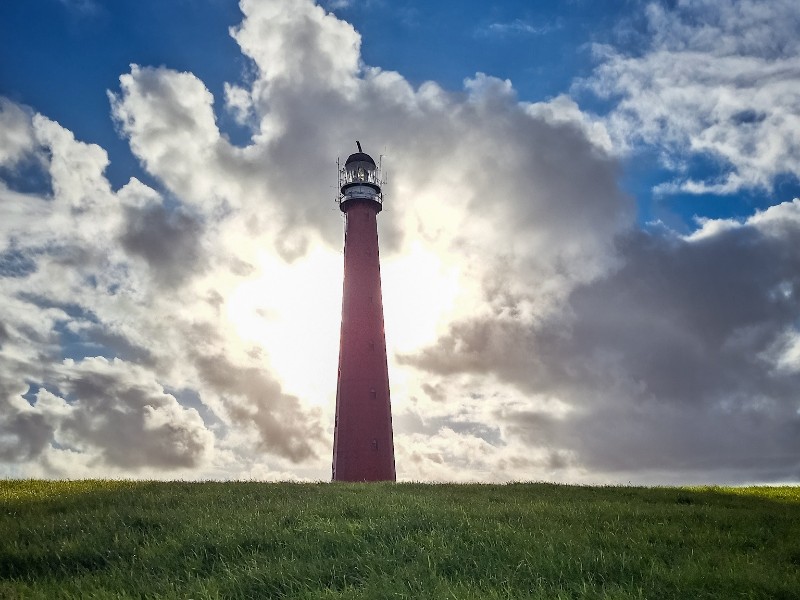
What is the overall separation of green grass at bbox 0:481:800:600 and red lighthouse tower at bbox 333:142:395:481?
49.3 feet

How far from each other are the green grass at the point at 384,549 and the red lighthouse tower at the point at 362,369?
15.0 meters

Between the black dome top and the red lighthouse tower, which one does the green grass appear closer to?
the red lighthouse tower

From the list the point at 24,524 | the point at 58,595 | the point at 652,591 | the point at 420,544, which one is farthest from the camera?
the point at 24,524

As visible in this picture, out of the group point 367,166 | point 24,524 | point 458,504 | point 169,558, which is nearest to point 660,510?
point 458,504

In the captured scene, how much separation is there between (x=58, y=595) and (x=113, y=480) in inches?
596

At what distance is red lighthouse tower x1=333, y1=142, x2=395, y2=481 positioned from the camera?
32.2 m

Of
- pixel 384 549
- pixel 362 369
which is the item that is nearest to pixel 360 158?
pixel 362 369

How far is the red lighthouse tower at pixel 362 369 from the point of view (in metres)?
32.2

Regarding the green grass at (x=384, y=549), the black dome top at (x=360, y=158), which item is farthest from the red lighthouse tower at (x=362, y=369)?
the green grass at (x=384, y=549)

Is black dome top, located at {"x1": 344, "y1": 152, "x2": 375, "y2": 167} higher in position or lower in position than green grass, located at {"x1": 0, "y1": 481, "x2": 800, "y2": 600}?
higher

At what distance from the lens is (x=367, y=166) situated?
124 feet

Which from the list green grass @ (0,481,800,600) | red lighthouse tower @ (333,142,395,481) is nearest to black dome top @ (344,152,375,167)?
red lighthouse tower @ (333,142,395,481)

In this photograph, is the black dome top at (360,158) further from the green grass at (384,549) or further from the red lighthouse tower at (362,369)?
the green grass at (384,549)

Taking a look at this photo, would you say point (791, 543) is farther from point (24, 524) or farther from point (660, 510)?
point (24, 524)
